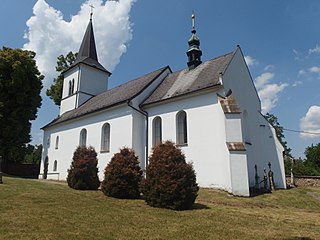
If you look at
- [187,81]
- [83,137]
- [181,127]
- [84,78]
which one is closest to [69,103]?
[84,78]

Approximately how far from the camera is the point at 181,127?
19656 mm

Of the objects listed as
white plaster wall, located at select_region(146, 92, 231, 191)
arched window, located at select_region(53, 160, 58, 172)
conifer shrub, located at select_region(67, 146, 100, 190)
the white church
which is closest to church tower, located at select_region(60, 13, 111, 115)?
the white church

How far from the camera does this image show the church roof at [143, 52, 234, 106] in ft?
61.7

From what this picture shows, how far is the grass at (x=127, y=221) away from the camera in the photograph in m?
6.98

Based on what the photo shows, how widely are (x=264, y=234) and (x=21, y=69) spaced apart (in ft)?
110

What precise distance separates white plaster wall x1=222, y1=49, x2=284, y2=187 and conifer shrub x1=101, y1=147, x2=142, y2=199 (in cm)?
843

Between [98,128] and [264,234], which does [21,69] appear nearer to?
[98,128]

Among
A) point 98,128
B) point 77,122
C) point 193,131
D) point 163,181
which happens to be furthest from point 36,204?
point 77,122

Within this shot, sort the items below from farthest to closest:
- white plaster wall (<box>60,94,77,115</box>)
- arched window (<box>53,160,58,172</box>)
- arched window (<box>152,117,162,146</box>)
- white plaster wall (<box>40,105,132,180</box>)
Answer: white plaster wall (<box>60,94,77,115</box>), arched window (<box>53,160,58,172</box>), white plaster wall (<box>40,105,132,180</box>), arched window (<box>152,117,162,146</box>)

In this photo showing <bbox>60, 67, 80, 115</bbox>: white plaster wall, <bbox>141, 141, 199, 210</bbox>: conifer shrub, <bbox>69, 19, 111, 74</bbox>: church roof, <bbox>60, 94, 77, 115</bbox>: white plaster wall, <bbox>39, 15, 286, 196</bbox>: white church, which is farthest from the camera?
<bbox>69, 19, 111, 74</bbox>: church roof

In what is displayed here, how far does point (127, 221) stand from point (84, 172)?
341 inches

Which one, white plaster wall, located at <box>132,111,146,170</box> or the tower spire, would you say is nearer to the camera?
white plaster wall, located at <box>132,111,146,170</box>

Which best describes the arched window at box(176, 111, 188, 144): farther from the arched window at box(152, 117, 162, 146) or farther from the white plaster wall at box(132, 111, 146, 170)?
the white plaster wall at box(132, 111, 146, 170)

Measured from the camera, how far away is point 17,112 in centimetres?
3309
